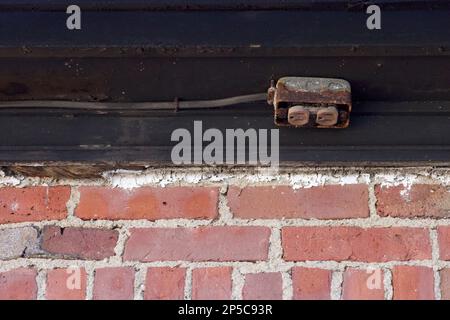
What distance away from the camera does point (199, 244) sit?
1.43m

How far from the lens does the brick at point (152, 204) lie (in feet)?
4.80

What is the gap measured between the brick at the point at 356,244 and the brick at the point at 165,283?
0.21 m

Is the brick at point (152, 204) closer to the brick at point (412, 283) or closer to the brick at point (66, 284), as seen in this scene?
the brick at point (66, 284)

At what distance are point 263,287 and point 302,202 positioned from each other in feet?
0.60

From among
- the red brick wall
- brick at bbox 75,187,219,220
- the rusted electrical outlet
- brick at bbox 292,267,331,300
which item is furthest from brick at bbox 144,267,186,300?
the rusted electrical outlet

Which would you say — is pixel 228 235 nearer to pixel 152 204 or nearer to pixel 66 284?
pixel 152 204

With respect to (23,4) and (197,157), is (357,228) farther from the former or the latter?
(23,4)

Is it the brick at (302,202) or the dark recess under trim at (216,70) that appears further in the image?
the brick at (302,202)

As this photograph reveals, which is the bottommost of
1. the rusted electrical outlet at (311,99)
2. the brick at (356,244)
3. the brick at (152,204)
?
the brick at (356,244)

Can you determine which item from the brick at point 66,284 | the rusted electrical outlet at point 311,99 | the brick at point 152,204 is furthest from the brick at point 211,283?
the rusted electrical outlet at point 311,99

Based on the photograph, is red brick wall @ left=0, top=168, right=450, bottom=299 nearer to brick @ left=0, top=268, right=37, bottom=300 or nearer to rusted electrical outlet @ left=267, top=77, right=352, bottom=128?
brick @ left=0, top=268, right=37, bottom=300

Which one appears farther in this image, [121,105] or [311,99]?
[121,105]

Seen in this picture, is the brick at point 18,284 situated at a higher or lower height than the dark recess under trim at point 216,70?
lower

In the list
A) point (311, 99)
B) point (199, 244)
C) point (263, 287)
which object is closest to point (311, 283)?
point (263, 287)
